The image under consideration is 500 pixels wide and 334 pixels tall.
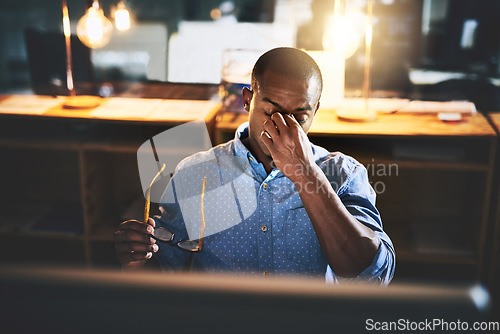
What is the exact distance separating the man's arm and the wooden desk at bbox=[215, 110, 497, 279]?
3.06 ft

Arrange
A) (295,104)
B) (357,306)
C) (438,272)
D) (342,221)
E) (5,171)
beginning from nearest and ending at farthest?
1. (357,306)
2. (342,221)
3. (295,104)
4. (438,272)
5. (5,171)

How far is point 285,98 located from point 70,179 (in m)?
1.94

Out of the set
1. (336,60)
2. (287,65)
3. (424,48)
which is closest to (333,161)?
(287,65)

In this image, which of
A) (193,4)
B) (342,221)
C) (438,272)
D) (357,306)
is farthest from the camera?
(193,4)

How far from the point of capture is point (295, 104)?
1.39 metres

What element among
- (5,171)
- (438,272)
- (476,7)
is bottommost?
(438,272)

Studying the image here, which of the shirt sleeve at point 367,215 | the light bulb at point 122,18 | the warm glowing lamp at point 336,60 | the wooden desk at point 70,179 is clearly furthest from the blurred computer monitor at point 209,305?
the light bulb at point 122,18

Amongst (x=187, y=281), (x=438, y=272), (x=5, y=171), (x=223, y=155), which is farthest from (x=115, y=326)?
(x=5, y=171)

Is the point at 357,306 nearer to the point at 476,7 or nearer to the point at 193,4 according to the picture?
the point at 476,7

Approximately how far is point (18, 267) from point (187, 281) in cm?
13

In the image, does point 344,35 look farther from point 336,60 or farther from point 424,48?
point 424,48

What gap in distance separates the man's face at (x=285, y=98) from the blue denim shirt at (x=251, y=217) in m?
0.14

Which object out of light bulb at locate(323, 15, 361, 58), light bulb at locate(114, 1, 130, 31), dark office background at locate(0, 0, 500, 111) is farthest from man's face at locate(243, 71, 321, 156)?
dark office background at locate(0, 0, 500, 111)

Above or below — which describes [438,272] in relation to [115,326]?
below
